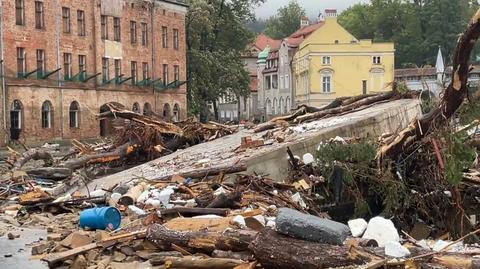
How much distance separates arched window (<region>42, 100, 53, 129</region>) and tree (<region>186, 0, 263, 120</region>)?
589 inches

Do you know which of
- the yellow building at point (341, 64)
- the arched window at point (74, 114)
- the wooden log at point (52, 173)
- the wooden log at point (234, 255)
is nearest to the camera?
the wooden log at point (234, 255)

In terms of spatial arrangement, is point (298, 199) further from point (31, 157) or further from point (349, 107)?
point (31, 157)

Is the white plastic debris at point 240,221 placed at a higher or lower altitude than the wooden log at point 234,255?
higher

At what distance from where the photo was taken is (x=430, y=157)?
11.2 metres

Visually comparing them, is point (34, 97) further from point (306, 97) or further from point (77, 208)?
point (306, 97)

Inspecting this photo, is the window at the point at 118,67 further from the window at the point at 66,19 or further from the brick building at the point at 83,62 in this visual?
the window at the point at 66,19

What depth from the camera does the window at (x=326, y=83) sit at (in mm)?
70500

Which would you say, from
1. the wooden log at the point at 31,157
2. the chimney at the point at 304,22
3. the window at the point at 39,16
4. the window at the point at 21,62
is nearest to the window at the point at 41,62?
the window at the point at 21,62

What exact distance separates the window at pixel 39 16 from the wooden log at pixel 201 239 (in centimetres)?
3604

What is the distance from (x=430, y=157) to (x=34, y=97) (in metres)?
33.5

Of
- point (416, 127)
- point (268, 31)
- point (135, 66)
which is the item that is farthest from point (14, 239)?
point (268, 31)

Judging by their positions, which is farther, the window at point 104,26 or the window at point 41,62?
the window at point 104,26

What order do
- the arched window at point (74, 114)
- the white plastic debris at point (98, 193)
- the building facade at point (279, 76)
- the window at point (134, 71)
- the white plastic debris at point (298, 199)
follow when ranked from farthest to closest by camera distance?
the building facade at point (279, 76)
the window at point (134, 71)
the arched window at point (74, 114)
the white plastic debris at point (98, 193)
the white plastic debris at point (298, 199)

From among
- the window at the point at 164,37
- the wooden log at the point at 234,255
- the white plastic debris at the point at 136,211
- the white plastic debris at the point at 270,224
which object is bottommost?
the white plastic debris at the point at 136,211
